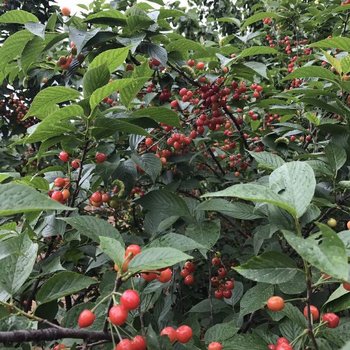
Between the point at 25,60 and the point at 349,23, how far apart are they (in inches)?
100

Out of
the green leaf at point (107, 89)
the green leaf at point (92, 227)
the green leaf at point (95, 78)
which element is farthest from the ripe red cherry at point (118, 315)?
the green leaf at point (95, 78)

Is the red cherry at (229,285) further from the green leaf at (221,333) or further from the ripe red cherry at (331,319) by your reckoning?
the ripe red cherry at (331,319)

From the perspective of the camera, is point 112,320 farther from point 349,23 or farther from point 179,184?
point 349,23

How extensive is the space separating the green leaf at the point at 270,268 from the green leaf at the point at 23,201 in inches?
18.7

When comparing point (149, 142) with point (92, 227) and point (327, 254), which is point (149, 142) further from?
point (327, 254)

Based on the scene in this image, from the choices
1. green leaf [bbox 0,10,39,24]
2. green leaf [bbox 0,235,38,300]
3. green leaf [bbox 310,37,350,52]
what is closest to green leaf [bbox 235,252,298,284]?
green leaf [bbox 0,235,38,300]

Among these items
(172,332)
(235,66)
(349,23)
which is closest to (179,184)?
(235,66)

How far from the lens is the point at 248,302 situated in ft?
3.83

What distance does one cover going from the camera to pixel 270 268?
3.19ft

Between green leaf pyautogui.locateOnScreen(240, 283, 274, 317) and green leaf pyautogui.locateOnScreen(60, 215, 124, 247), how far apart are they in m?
0.41

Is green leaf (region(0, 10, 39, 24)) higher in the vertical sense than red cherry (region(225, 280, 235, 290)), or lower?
higher

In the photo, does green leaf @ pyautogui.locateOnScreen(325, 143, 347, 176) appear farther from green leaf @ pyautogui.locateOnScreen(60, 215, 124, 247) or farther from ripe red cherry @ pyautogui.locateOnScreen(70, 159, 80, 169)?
ripe red cherry @ pyautogui.locateOnScreen(70, 159, 80, 169)

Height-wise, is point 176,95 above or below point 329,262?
below

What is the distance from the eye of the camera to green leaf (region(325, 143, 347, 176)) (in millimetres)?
1415
